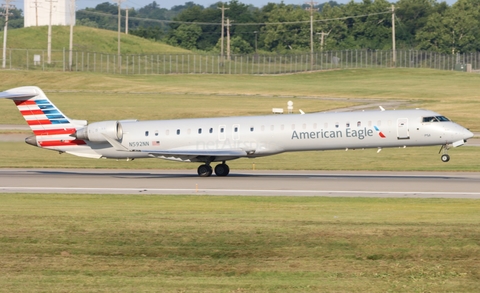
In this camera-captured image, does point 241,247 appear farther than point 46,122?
No

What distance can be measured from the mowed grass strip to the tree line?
120406 millimetres

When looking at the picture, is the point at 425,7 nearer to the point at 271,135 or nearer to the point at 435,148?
the point at 435,148

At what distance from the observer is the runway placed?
29.9 meters

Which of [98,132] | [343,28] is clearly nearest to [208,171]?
[98,132]

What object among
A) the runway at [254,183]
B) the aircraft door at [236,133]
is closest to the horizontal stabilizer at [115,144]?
the runway at [254,183]

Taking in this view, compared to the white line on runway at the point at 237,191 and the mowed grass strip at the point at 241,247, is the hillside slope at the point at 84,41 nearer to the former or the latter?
the white line on runway at the point at 237,191

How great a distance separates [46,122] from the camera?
37.4 metres

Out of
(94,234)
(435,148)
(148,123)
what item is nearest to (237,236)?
(94,234)

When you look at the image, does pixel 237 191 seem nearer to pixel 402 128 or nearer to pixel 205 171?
pixel 205 171

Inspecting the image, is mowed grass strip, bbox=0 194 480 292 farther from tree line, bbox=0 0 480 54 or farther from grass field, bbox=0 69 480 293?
tree line, bbox=0 0 480 54

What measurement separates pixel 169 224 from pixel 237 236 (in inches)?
93.1

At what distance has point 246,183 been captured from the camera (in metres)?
33.4

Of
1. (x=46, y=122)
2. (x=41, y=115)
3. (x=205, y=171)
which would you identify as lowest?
(x=205, y=171)

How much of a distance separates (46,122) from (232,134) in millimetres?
8454
